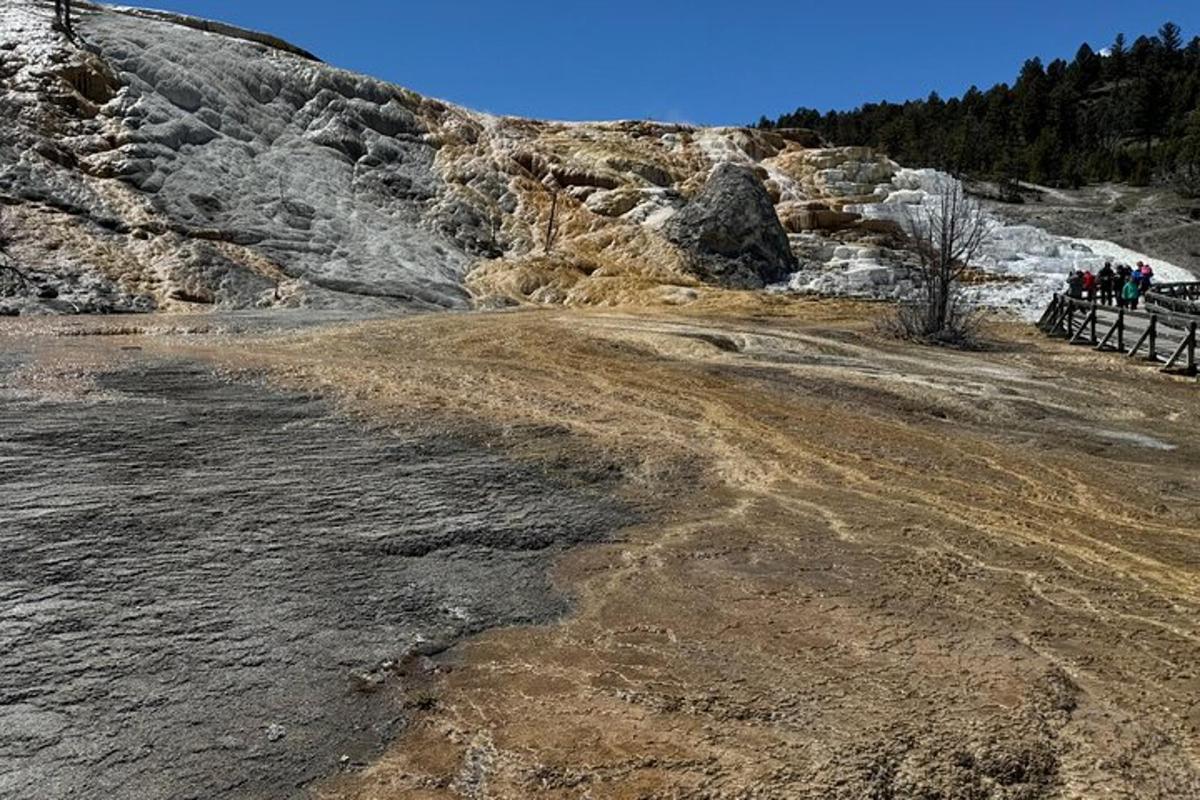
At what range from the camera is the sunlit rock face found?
17.0 metres

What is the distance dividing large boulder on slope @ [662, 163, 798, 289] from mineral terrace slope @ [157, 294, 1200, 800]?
1481cm

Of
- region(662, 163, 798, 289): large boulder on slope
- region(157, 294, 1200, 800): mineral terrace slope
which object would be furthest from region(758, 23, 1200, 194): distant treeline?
region(157, 294, 1200, 800): mineral terrace slope

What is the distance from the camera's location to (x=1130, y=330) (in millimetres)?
17281

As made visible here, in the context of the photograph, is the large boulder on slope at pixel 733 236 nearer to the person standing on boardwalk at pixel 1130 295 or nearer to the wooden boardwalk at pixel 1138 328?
the wooden boardwalk at pixel 1138 328

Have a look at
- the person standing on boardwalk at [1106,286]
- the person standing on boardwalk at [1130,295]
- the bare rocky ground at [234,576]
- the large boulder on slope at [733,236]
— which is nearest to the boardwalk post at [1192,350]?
the person standing on boardwalk at [1130,295]

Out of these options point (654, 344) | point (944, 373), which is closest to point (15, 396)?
point (654, 344)

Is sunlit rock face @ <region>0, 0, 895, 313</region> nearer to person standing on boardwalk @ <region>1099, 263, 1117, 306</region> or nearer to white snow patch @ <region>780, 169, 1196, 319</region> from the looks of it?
white snow patch @ <region>780, 169, 1196, 319</region>

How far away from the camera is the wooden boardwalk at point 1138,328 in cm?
1420

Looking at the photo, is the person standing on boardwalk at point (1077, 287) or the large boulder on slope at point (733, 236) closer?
the person standing on boardwalk at point (1077, 287)

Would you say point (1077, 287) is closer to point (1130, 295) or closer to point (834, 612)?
point (1130, 295)

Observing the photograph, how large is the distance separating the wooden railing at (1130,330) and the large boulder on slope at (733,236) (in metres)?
7.23

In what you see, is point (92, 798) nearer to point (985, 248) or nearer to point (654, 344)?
point (654, 344)

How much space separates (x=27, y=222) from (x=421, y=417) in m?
12.4

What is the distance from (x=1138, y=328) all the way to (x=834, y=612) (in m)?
15.7
